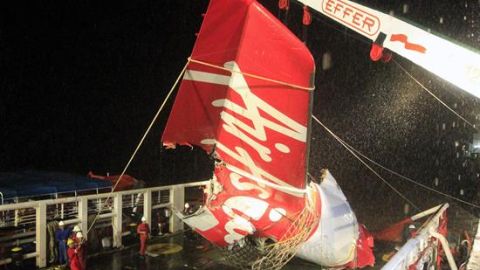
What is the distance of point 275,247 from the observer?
6.17m

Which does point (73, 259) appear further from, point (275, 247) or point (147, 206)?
point (275, 247)

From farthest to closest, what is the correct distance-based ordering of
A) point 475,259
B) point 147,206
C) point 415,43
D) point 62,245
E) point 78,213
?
1. point 147,206
2. point 78,213
3. point 62,245
4. point 415,43
5. point 475,259

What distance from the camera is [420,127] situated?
48.3 m

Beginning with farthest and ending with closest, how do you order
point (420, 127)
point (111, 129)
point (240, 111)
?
point (420, 127) → point (111, 129) → point (240, 111)

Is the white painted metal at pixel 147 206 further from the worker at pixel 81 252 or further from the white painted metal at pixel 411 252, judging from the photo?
the white painted metal at pixel 411 252

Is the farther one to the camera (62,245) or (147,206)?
(147,206)

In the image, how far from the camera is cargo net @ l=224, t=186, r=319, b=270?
579 centimetres

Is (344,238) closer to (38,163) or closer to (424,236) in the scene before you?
(424,236)

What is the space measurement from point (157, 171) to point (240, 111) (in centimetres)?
3639

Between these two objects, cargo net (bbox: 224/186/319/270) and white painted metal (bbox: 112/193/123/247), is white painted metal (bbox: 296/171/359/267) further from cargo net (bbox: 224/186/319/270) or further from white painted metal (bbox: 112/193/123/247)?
white painted metal (bbox: 112/193/123/247)

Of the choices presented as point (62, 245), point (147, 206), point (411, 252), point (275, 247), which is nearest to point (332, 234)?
point (275, 247)

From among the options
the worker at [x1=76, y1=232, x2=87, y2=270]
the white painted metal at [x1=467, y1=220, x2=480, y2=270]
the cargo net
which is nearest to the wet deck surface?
the worker at [x1=76, y1=232, x2=87, y2=270]

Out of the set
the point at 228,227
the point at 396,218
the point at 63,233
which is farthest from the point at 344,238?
the point at 396,218

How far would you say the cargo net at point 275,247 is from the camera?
5.79 metres
